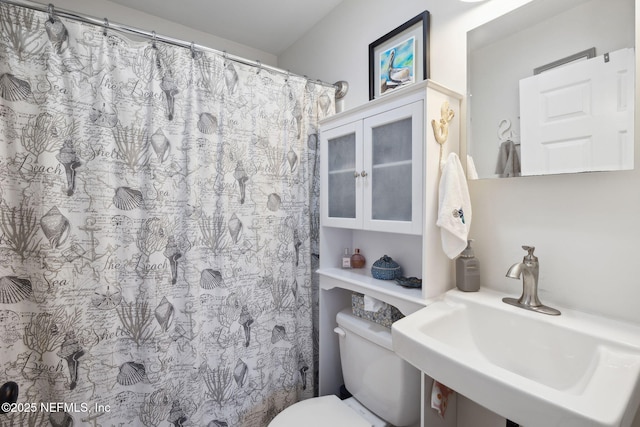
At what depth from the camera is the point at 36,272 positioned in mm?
1054

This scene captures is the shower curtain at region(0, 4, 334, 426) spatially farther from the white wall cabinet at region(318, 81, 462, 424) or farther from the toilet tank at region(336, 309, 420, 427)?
the toilet tank at region(336, 309, 420, 427)

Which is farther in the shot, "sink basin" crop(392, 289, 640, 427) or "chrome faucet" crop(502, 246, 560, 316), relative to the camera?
"chrome faucet" crop(502, 246, 560, 316)

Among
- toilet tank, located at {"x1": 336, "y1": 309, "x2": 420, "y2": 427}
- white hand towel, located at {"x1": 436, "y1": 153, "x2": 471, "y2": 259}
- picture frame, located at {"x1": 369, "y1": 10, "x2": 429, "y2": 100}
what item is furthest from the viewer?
picture frame, located at {"x1": 369, "y1": 10, "x2": 429, "y2": 100}

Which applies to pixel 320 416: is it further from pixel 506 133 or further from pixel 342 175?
pixel 506 133

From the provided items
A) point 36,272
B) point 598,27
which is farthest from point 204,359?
point 598,27

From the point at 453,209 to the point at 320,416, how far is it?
3.37 feet

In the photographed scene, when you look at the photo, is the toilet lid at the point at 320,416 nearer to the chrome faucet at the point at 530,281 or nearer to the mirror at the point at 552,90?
the chrome faucet at the point at 530,281

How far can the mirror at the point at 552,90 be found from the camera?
2.66 ft

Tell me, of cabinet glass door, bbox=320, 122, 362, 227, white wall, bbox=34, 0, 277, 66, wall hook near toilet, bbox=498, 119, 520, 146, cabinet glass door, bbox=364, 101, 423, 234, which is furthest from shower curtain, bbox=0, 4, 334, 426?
wall hook near toilet, bbox=498, 119, 520, 146

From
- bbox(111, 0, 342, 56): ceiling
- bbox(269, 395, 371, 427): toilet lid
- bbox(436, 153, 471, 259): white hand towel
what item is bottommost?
bbox(269, 395, 371, 427): toilet lid

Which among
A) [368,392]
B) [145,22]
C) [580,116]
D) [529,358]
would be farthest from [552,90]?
[145,22]

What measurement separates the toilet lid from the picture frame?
152 centimetres

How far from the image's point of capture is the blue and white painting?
1337mm

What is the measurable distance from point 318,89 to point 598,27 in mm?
1199
